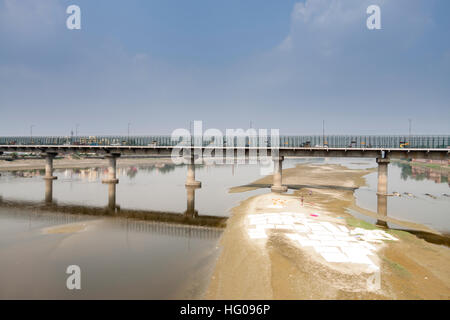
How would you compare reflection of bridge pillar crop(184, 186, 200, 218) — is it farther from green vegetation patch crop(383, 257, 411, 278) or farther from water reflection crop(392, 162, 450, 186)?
water reflection crop(392, 162, 450, 186)

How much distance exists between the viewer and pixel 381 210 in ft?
133

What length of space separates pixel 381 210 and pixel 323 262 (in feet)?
89.9

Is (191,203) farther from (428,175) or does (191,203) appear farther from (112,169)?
(428,175)

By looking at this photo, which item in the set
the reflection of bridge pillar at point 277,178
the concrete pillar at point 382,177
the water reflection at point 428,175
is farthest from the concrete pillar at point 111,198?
the water reflection at point 428,175

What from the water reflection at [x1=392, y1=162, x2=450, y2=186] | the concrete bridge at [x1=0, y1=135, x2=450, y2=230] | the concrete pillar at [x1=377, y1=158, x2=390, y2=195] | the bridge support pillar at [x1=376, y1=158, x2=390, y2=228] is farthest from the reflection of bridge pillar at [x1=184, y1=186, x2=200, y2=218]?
the water reflection at [x1=392, y1=162, x2=450, y2=186]

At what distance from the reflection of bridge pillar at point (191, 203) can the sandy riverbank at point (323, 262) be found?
9.14m

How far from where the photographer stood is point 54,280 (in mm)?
18031

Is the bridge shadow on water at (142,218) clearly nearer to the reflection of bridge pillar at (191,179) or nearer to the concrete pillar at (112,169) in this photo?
the reflection of bridge pillar at (191,179)

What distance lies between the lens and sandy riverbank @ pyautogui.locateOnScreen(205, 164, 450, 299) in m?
15.6

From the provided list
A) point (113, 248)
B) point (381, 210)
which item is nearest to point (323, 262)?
point (113, 248)

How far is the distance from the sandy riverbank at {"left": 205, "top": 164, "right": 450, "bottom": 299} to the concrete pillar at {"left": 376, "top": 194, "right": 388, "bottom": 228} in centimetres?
422

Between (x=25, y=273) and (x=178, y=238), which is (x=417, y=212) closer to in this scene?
(x=178, y=238)

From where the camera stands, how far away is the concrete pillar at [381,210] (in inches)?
1283
